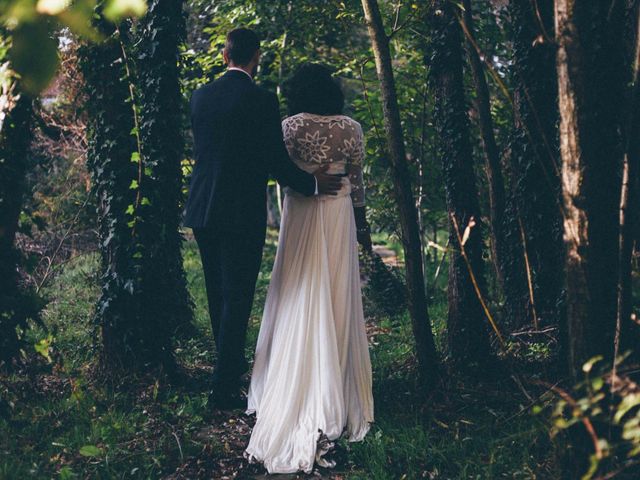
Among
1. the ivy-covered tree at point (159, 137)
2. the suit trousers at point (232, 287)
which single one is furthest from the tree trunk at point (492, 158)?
the ivy-covered tree at point (159, 137)

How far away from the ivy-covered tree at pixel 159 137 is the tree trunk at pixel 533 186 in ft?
8.45

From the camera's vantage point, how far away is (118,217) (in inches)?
181

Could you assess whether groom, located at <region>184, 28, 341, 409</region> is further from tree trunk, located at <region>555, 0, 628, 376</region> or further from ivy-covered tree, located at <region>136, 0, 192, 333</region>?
tree trunk, located at <region>555, 0, 628, 376</region>

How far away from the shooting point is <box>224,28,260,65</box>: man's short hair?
4.29 m

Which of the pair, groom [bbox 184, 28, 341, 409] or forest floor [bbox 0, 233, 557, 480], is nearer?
forest floor [bbox 0, 233, 557, 480]

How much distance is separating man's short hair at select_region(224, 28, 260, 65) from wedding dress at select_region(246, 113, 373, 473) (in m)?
0.50

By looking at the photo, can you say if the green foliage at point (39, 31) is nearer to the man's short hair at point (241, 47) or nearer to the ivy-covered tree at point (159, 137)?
the man's short hair at point (241, 47)

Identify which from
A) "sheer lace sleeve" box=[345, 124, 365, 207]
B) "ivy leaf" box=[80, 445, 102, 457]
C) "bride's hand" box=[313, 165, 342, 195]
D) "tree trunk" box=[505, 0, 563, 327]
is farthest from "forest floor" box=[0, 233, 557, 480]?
"bride's hand" box=[313, 165, 342, 195]

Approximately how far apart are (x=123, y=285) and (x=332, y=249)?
1531 millimetres

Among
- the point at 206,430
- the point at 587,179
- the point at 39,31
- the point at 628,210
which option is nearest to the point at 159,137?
the point at 206,430

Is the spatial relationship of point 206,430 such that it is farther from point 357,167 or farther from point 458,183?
point 458,183

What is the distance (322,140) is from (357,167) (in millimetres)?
341

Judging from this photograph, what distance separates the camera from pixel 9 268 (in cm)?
343

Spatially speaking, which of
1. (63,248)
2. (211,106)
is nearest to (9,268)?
(211,106)
